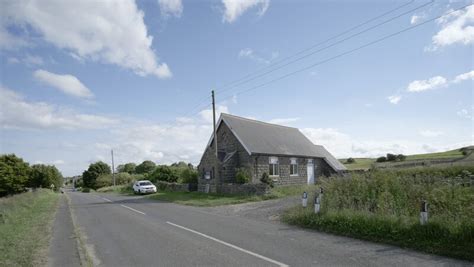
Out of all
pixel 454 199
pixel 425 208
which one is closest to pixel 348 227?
pixel 425 208

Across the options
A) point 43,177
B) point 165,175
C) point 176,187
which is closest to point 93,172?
point 43,177

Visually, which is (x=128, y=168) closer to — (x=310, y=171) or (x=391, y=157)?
(x=391, y=157)

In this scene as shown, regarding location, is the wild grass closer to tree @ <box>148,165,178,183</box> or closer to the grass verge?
the grass verge

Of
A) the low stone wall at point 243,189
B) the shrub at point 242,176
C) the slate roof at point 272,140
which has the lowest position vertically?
the low stone wall at point 243,189

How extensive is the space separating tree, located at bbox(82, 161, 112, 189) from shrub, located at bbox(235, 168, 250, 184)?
229 feet

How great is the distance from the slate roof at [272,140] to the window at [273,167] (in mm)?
694

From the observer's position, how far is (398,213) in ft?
35.9

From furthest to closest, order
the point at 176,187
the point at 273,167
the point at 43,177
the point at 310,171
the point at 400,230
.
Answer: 1. the point at 43,177
2. the point at 310,171
3. the point at 176,187
4. the point at 273,167
5. the point at 400,230

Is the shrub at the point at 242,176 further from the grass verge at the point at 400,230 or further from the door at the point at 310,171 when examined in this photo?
the grass verge at the point at 400,230

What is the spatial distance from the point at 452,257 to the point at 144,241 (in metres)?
7.83

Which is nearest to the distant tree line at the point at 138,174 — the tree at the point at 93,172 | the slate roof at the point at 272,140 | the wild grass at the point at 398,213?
the tree at the point at 93,172

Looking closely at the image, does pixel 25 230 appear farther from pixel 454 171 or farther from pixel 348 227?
pixel 454 171

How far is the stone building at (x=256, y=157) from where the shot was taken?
29.7 meters

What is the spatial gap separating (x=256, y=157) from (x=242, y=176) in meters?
2.64
